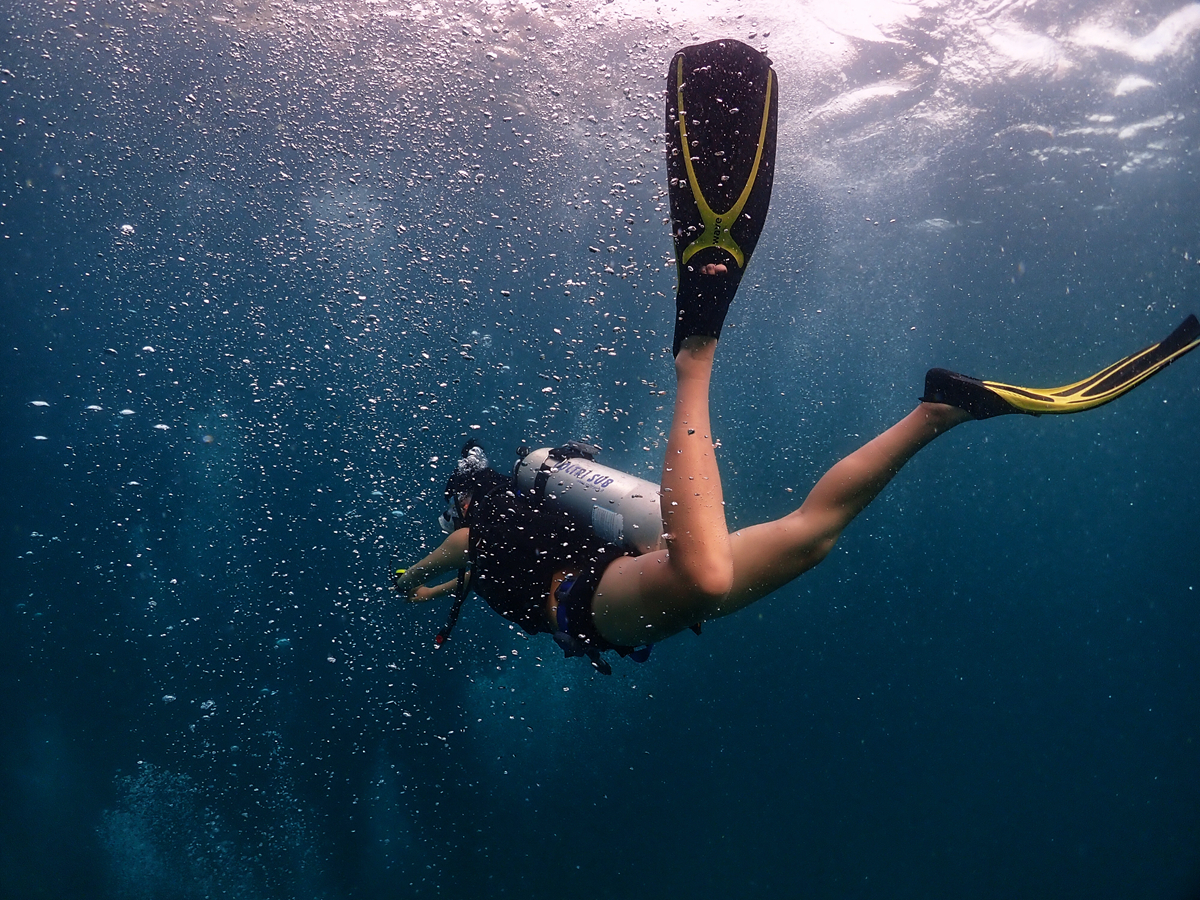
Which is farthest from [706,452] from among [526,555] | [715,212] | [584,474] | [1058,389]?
[1058,389]

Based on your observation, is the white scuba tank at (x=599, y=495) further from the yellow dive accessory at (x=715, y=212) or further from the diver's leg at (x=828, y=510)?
the yellow dive accessory at (x=715, y=212)

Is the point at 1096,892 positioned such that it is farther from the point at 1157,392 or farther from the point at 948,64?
the point at 948,64

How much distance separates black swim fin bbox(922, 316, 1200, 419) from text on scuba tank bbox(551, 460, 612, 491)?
170 centimetres

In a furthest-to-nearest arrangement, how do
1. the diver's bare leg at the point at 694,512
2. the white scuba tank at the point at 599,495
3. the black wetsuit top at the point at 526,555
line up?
the white scuba tank at the point at 599,495, the black wetsuit top at the point at 526,555, the diver's bare leg at the point at 694,512

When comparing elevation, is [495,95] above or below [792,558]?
above

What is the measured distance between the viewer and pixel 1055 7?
10781mm

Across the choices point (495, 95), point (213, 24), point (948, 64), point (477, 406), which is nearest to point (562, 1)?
point (495, 95)

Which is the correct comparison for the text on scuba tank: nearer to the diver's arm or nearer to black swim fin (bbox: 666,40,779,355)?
the diver's arm

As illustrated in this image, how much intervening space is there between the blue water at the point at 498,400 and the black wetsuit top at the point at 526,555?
8.45 meters

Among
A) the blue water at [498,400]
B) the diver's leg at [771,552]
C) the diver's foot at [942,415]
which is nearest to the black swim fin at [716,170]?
the diver's leg at [771,552]

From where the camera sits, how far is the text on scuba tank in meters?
3.55

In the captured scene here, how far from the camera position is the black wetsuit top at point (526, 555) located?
314 centimetres

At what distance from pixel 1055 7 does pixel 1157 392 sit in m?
26.5

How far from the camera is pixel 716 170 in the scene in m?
2.47
